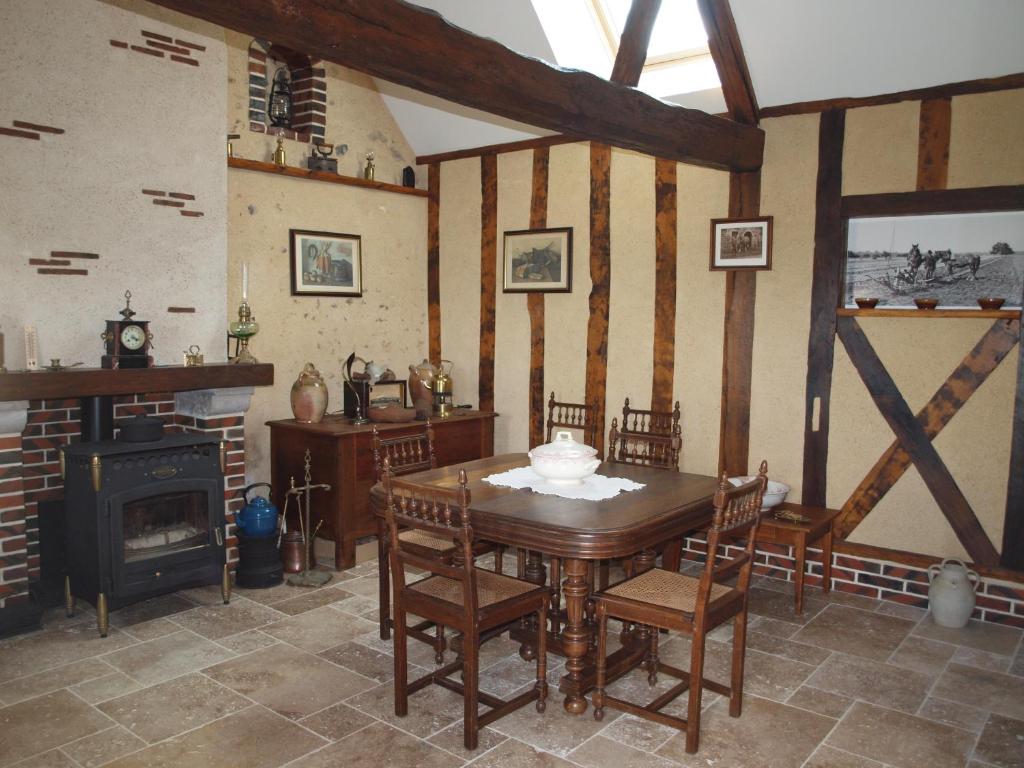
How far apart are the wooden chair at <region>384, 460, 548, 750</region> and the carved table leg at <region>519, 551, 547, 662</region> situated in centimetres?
34

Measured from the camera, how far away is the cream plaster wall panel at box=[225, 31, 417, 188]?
503 centimetres

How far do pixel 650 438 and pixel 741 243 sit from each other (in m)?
1.30

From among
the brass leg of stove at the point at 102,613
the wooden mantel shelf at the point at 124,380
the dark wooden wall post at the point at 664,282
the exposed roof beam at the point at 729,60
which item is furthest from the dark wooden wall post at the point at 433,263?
the brass leg of stove at the point at 102,613

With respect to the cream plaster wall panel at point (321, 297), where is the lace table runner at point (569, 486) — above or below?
below

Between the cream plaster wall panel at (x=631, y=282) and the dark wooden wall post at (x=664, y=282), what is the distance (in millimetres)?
38

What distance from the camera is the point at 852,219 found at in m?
4.47

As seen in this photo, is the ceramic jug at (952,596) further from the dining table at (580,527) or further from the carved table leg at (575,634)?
the carved table leg at (575,634)

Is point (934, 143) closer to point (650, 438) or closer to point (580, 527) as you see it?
point (650, 438)

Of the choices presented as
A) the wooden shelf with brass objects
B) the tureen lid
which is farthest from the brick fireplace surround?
the wooden shelf with brass objects

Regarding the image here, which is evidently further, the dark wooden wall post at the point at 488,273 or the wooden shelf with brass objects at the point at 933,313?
the dark wooden wall post at the point at 488,273

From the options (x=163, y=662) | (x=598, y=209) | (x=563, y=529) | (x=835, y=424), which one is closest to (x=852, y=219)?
(x=835, y=424)

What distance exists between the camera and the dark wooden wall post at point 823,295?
4.48 meters

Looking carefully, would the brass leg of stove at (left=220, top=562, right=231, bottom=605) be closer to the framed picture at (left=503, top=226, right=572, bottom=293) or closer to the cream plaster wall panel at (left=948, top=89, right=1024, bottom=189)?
the framed picture at (left=503, top=226, right=572, bottom=293)

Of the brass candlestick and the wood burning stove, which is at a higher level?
the brass candlestick
